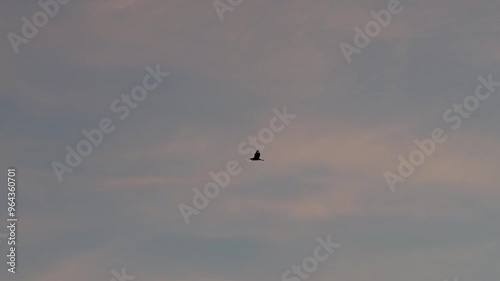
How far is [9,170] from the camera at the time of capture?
91000 millimetres

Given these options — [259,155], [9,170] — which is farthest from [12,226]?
[259,155]

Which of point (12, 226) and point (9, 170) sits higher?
point (9, 170)

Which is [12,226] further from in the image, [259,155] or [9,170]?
[259,155]

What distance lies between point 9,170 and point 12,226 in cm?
895

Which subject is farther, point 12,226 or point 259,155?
point 259,155

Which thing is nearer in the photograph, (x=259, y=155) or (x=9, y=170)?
(x=9, y=170)

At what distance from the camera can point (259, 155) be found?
355ft

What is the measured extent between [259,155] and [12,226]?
42941 mm

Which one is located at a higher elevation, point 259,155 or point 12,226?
point 259,155

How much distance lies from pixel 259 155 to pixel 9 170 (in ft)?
138
